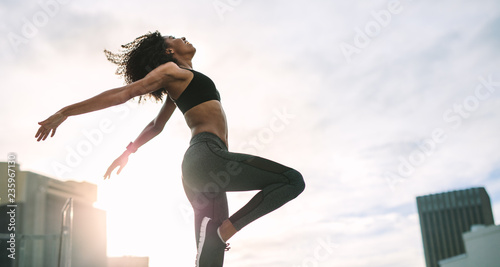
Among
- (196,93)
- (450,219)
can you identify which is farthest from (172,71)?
(450,219)

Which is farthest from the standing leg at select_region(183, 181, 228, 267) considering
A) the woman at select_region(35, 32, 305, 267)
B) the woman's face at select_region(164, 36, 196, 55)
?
the woman's face at select_region(164, 36, 196, 55)

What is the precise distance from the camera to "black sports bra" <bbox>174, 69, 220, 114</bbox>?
10.7 ft

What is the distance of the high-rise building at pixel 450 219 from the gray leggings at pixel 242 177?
433 feet

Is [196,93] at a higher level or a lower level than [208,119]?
higher

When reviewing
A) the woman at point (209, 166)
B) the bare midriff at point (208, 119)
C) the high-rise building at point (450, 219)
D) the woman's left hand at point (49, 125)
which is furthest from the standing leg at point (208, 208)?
the high-rise building at point (450, 219)

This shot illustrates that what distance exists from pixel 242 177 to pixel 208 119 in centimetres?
62

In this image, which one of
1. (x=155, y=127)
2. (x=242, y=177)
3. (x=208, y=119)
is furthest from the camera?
(x=155, y=127)

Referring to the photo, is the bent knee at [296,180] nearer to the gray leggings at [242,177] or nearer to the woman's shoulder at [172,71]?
the gray leggings at [242,177]

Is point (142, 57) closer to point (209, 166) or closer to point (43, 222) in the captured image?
point (209, 166)

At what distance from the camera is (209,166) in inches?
115

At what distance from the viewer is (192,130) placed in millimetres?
3299

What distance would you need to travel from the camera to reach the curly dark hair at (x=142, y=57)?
3.77 meters

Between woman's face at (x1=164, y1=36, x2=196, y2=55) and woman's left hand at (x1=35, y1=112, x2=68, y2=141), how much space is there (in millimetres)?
1344

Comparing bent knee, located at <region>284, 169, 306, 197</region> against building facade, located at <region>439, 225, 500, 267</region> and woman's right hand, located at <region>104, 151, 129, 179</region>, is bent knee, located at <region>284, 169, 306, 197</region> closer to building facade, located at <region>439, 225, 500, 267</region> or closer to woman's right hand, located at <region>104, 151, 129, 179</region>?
woman's right hand, located at <region>104, 151, 129, 179</region>
